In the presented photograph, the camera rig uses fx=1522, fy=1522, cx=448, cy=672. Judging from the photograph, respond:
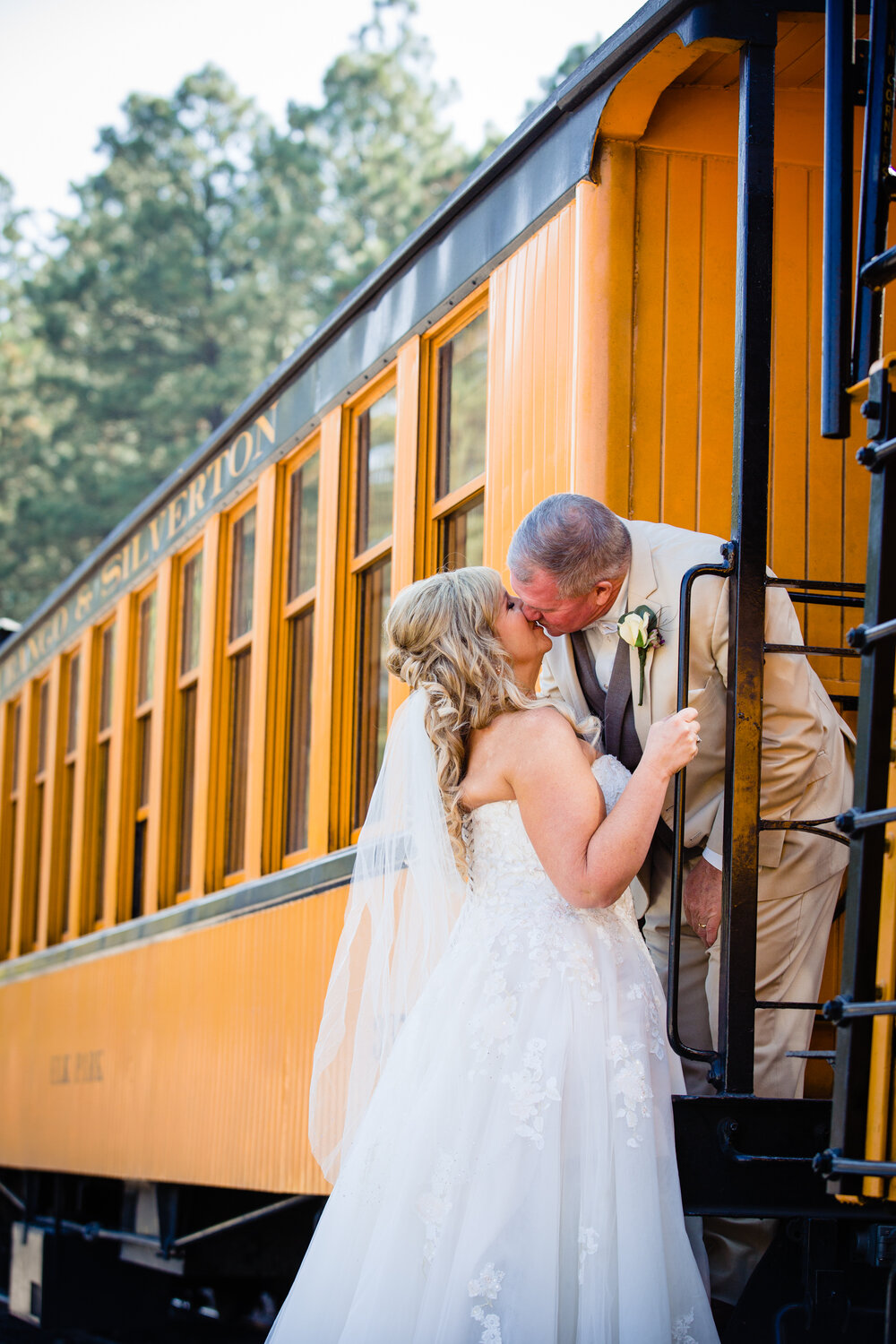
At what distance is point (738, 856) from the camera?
9.29 ft

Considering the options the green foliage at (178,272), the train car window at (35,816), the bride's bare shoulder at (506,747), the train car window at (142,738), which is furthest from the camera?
the green foliage at (178,272)

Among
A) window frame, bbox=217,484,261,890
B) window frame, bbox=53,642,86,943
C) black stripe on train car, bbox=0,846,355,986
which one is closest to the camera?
black stripe on train car, bbox=0,846,355,986

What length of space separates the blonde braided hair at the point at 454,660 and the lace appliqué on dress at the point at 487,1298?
0.91m

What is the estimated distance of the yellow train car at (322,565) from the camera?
3.47 metres

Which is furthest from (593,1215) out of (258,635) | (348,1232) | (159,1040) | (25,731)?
(25,731)

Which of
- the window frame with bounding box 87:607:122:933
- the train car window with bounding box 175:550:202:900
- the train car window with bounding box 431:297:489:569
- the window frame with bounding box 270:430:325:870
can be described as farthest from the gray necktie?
the window frame with bounding box 87:607:122:933

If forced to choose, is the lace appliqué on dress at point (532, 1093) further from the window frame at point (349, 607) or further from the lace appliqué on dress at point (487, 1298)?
the window frame at point (349, 607)

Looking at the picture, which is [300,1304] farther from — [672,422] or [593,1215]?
[672,422]

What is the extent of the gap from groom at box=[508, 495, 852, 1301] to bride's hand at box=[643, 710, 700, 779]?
0.25 m

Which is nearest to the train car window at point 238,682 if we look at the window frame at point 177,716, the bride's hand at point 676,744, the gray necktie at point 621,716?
the window frame at point 177,716

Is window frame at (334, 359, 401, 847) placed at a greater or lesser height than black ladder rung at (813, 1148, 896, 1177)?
greater

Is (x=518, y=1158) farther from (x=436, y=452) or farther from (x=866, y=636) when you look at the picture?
(x=436, y=452)

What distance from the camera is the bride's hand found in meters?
2.83

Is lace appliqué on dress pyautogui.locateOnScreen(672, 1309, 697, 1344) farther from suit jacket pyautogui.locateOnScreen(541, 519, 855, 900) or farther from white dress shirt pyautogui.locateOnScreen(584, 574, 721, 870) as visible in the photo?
white dress shirt pyautogui.locateOnScreen(584, 574, 721, 870)
